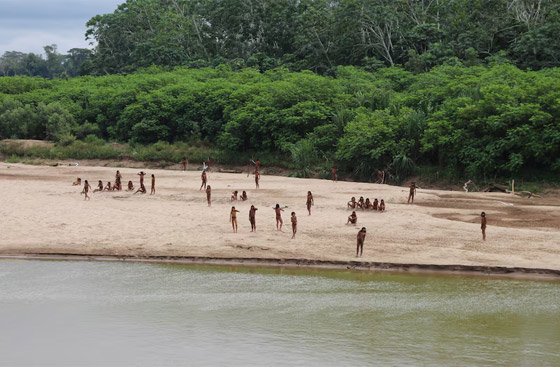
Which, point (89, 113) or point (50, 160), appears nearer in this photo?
point (50, 160)

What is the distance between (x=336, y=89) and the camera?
48031 mm

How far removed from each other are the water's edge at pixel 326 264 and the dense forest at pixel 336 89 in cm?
1591

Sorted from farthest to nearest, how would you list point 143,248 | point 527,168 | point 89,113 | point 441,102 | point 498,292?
point 89,113
point 441,102
point 527,168
point 143,248
point 498,292

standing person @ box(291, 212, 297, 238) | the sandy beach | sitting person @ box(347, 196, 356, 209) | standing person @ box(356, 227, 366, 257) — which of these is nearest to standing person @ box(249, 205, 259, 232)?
the sandy beach

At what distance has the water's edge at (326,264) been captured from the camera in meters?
20.2

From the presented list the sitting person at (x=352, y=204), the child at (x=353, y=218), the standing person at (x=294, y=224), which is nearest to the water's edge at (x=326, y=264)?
the standing person at (x=294, y=224)

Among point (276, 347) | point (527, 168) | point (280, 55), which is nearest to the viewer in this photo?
point (276, 347)

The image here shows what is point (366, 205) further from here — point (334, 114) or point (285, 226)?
point (334, 114)

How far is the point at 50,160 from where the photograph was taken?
164 ft

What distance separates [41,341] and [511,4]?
2058 inches

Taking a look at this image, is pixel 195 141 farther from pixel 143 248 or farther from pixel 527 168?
pixel 143 248

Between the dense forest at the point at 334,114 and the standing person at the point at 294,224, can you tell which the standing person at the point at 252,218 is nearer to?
the standing person at the point at 294,224

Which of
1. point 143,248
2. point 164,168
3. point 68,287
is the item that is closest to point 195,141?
point 164,168

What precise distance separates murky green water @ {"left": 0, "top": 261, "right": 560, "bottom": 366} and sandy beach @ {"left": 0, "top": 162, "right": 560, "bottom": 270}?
1.49 m
